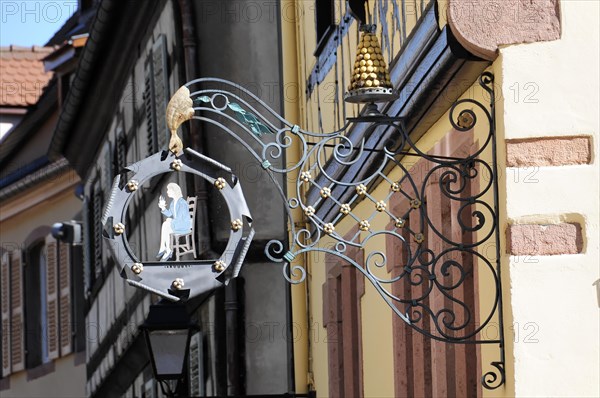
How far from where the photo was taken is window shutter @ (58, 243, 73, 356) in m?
28.8

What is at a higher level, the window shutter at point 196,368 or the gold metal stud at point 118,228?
the gold metal stud at point 118,228

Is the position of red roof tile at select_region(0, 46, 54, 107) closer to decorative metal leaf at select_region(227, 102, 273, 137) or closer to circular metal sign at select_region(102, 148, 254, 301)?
decorative metal leaf at select_region(227, 102, 273, 137)

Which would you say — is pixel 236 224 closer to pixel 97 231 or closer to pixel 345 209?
pixel 345 209

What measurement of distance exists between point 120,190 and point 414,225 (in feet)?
9.38

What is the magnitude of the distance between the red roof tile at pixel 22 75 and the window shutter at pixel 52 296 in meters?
A: 3.99

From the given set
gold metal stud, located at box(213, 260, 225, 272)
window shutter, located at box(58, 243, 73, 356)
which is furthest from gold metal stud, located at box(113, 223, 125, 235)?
window shutter, located at box(58, 243, 73, 356)

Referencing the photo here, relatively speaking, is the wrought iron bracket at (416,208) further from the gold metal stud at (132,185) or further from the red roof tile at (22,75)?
the red roof tile at (22,75)

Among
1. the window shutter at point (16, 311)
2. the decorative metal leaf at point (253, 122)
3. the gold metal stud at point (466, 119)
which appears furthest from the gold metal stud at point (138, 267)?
the window shutter at point (16, 311)

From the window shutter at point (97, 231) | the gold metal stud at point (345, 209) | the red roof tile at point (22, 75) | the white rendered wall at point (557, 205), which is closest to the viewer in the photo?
the white rendered wall at point (557, 205)

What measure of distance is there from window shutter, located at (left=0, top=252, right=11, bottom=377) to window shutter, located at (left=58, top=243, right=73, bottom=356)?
2.52m

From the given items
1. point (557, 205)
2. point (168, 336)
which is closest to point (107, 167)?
point (168, 336)

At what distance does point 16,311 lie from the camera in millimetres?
31844

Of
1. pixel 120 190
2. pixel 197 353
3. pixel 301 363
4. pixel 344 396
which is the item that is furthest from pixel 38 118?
pixel 120 190

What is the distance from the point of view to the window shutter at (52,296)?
2945 cm
